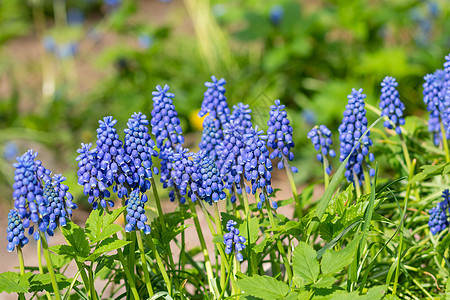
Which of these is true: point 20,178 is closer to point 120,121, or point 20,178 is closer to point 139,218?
point 139,218

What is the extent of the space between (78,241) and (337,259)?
99cm

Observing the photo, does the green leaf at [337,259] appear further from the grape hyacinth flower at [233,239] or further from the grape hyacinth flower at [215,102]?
the grape hyacinth flower at [215,102]

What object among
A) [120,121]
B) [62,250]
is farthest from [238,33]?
[62,250]

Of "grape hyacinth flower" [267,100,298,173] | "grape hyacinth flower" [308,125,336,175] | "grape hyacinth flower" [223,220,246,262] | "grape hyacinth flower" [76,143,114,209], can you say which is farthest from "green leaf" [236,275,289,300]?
"grape hyacinth flower" [308,125,336,175]

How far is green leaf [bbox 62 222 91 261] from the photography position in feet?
7.05

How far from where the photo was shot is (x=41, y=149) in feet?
21.6

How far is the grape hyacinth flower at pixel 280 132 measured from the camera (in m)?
2.36

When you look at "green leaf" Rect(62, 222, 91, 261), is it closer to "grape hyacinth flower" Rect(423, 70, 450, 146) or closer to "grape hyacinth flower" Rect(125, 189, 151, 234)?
"grape hyacinth flower" Rect(125, 189, 151, 234)

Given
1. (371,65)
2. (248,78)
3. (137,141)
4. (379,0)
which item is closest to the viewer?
(137,141)

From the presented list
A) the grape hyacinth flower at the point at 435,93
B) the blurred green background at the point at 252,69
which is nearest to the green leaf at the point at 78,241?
the grape hyacinth flower at the point at 435,93

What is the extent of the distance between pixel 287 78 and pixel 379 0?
4.06 meters

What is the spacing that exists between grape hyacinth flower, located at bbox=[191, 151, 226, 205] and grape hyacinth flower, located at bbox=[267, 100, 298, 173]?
273 millimetres

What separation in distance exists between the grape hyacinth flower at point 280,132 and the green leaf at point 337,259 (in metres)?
0.43

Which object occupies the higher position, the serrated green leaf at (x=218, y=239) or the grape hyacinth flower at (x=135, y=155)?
the grape hyacinth flower at (x=135, y=155)
